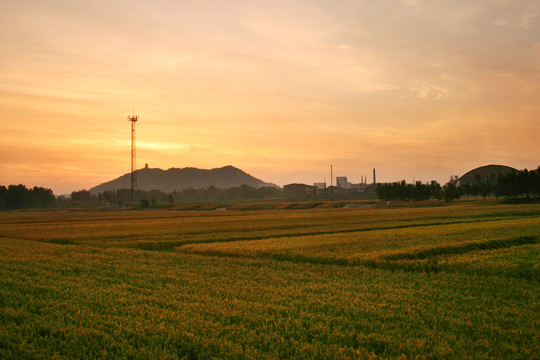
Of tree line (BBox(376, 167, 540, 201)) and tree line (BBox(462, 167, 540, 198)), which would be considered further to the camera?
tree line (BBox(376, 167, 540, 201))

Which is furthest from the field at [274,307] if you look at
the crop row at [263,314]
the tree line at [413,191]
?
the tree line at [413,191]

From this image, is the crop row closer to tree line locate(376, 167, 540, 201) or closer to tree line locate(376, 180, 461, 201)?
tree line locate(376, 167, 540, 201)

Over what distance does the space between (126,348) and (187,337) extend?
4.64 ft

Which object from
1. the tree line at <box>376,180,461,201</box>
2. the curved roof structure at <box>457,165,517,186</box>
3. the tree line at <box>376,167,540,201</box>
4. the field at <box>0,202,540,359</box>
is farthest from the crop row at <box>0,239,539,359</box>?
the curved roof structure at <box>457,165,517,186</box>

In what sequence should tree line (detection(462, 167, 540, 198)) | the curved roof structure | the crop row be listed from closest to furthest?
the crop row < tree line (detection(462, 167, 540, 198)) < the curved roof structure

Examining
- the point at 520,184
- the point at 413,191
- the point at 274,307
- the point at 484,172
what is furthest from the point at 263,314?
the point at 484,172

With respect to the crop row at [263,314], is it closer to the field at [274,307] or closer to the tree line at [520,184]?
the field at [274,307]

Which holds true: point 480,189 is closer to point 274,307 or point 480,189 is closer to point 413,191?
point 413,191

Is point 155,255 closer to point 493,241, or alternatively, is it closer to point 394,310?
point 394,310

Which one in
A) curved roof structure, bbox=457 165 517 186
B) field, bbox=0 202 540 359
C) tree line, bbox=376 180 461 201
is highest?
curved roof structure, bbox=457 165 517 186

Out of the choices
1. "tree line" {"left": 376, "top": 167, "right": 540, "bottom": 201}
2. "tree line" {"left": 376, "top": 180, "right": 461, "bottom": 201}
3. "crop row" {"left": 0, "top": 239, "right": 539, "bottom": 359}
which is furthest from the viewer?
"tree line" {"left": 376, "top": 180, "right": 461, "bottom": 201}

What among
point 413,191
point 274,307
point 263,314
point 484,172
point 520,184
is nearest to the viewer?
point 263,314

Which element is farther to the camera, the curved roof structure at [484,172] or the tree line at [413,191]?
the curved roof structure at [484,172]

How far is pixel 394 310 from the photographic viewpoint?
43.0ft
